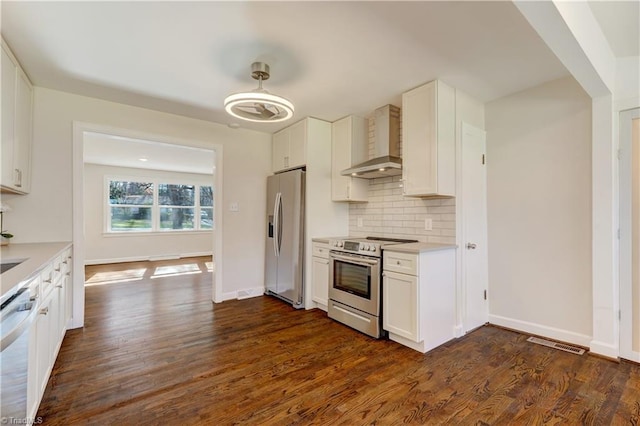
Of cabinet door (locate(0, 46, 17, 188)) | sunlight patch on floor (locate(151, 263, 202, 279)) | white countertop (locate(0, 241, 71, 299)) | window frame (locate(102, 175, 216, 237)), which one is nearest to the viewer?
white countertop (locate(0, 241, 71, 299))

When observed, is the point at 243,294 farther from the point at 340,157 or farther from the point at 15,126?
the point at 15,126

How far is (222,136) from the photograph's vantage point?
4.20 m

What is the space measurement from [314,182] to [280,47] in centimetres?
191

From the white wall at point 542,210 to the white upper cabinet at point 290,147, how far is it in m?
2.22

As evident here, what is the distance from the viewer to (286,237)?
4.09m

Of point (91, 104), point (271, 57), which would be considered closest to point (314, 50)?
point (271, 57)

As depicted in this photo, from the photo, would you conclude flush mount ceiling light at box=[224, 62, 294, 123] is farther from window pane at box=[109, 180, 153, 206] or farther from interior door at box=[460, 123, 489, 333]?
window pane at box=[109, 180, 153, 206]

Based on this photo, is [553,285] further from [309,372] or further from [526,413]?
[309,372]

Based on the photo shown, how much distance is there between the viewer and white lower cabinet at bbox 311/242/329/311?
368cm

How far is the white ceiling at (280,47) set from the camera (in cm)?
192

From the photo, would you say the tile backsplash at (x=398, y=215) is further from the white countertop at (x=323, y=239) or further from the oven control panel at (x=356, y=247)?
the oven control panel at (x=356, y=247)

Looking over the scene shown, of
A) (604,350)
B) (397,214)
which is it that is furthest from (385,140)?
(604,350)

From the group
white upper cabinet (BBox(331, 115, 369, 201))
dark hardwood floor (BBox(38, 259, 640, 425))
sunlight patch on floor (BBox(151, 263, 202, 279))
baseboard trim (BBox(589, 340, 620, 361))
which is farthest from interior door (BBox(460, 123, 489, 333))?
sunlight patch on floor (BBox(151, 263, 202, 279))

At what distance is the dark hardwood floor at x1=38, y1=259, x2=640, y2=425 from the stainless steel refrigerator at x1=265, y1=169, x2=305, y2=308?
2.49ft
